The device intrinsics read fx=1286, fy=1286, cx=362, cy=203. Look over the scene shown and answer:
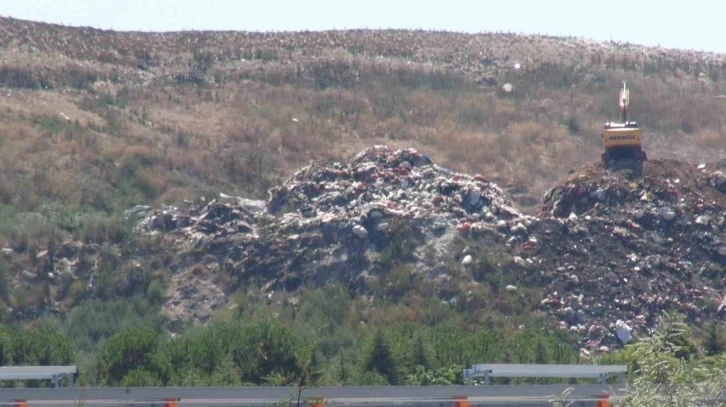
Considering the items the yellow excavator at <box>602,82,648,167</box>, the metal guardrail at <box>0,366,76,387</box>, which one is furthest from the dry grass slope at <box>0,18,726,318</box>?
the metal guardrail at <box>0,366,76,387</box>

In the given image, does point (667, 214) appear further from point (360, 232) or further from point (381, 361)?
point (381, 361)

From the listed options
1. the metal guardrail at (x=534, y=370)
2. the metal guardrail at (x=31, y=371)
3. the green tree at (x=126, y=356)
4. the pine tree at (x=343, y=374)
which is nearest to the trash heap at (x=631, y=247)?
the pine tree at (x=343, y=374)

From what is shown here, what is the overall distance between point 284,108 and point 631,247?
850 inches

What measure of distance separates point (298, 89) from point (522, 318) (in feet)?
92.2

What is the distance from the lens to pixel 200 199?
1624 inches

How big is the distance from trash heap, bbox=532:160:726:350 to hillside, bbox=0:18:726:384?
7 cm

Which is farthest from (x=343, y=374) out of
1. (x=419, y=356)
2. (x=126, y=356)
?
(x=126, y=356)

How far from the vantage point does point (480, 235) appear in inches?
1467

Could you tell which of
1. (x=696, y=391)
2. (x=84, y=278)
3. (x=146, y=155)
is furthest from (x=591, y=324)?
(x=696, y=391)

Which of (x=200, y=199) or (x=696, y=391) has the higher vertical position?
(x=200, y=199)

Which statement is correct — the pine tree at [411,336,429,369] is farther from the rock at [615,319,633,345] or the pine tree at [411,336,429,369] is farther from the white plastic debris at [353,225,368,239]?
the white plastic debris at [353,225,368,239]

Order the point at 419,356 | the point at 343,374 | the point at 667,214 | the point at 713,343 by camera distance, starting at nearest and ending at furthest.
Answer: the point at 343,374 → the point at 419,356 → the point at 713,343 → the point at 667,214

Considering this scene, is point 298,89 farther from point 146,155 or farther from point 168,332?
point 168,332

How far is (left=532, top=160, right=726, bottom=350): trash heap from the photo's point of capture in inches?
1318
